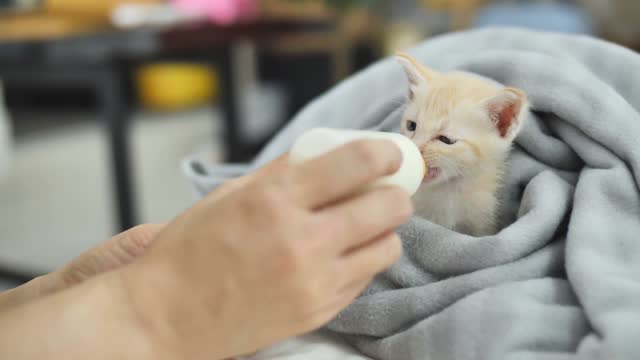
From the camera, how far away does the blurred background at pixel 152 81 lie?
1.67 metres

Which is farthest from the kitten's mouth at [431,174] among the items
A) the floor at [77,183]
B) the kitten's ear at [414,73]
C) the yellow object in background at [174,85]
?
the yellow object in background at [174,85]

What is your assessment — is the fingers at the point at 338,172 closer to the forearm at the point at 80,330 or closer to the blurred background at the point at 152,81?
the forearm at the point at 80,330

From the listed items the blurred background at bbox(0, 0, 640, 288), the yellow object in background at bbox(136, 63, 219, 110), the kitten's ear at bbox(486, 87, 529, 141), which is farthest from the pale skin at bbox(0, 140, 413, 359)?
the yellow object in background at bbox(136, 63, 219, 110)

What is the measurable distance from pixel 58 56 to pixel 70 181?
1034 millimetres

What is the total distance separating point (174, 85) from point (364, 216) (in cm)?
355

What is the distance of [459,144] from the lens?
75cm

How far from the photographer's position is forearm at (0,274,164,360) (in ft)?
1.53

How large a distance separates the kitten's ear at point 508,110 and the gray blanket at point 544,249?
0.04 metres

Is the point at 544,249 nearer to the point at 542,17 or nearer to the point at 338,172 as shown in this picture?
the point at 338,172

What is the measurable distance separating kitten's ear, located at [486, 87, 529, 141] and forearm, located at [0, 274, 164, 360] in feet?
1.43

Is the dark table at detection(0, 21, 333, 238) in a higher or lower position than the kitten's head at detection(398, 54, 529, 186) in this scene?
lower

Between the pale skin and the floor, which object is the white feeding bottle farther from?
the floor

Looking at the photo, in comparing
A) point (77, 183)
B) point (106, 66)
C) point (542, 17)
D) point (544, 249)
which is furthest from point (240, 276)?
point (542, 17)

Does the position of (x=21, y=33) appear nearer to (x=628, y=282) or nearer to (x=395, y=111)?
(x=395, y=111)
